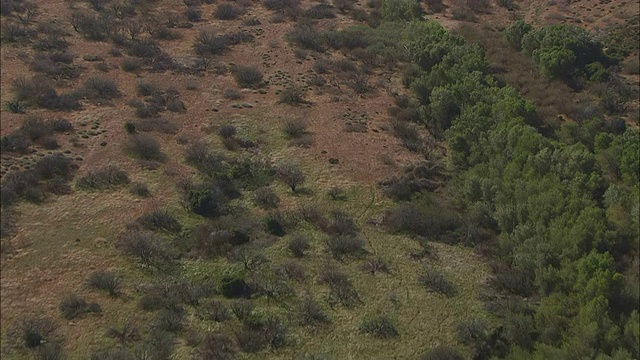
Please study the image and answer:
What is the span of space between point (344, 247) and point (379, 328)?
7.21 metres

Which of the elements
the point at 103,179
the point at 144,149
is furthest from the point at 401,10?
the point at 103,179

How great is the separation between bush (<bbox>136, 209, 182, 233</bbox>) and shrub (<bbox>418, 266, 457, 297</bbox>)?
17149 mm

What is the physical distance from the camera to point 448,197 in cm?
4444

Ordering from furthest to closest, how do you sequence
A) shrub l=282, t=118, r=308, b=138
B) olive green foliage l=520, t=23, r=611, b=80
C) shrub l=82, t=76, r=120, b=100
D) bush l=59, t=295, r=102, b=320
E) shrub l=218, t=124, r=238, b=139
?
1. olive green foliage l=520, t=23, r=611, b=80
2. shrub l=82, t=76, r=120, b=100
3. shrub l=282, t=118, r=308, b=138
4. shrub l=218, t=124, r=238, b=139
5. bush l=59, t=295, r=102, b=320

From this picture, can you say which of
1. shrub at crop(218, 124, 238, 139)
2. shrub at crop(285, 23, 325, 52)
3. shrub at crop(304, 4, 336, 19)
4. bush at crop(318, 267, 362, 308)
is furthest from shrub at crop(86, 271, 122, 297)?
shrub at crop(304, 4, 336, 19)

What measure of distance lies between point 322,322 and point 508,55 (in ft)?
135

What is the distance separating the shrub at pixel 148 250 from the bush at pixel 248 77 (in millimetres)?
25149

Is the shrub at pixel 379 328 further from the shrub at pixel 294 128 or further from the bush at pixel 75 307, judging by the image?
the shrub at pixel 294 128

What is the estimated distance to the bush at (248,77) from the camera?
58.7 meters

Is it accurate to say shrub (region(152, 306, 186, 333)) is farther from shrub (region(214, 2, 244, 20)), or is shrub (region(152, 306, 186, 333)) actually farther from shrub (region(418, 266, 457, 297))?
shrub (region(214, 2, 244, 20))

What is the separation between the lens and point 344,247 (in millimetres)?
38469

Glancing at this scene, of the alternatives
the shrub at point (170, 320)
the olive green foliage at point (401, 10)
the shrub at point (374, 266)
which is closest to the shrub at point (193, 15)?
the olive green foliage at point (401, 10)

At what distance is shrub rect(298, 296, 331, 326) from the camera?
33.2 m

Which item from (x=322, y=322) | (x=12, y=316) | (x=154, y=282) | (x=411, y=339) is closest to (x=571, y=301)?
(x=411, y=339)
